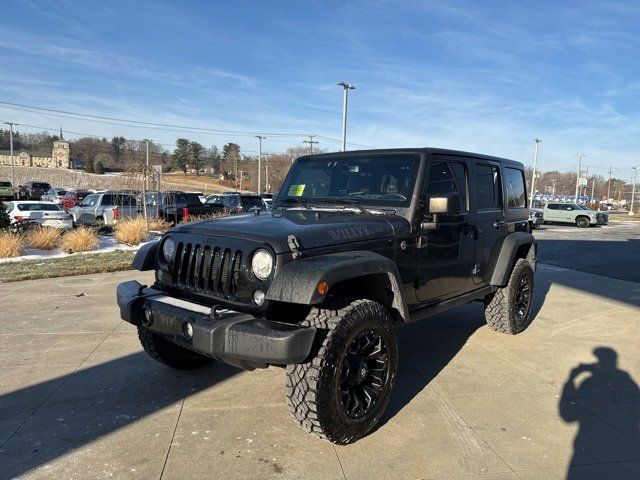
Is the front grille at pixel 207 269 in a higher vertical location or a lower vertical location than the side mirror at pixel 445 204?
lower

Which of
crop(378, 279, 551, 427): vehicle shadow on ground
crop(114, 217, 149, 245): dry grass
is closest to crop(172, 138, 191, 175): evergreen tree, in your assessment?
crop(114, 217, 149, 245): dry grass

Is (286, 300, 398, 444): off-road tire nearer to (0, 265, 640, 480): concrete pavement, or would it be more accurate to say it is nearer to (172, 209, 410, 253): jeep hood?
(0, 265, 640, 480): concrete pavement

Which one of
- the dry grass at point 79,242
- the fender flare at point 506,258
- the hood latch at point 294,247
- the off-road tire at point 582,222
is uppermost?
the hood latch at point 294,247

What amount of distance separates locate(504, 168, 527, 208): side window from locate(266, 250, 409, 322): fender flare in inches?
113

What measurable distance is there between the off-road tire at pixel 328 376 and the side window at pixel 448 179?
144cm

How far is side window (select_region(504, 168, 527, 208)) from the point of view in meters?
5.29

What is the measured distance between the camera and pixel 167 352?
3.92 metres

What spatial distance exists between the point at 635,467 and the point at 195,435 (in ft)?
8.95

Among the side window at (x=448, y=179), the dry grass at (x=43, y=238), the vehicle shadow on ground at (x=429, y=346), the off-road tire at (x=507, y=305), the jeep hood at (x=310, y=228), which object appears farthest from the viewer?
the dry grass at (x=43, y=238)

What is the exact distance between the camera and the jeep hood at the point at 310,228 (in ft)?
9.61

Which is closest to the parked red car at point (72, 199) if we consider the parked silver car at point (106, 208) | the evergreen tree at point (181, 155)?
the parked silver car at point (106, 208)

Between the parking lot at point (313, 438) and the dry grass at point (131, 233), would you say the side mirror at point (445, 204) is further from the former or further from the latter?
the dry grass at point (131, 233)

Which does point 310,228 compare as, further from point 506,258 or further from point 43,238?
point 43,238

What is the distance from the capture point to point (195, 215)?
54.7 feet
